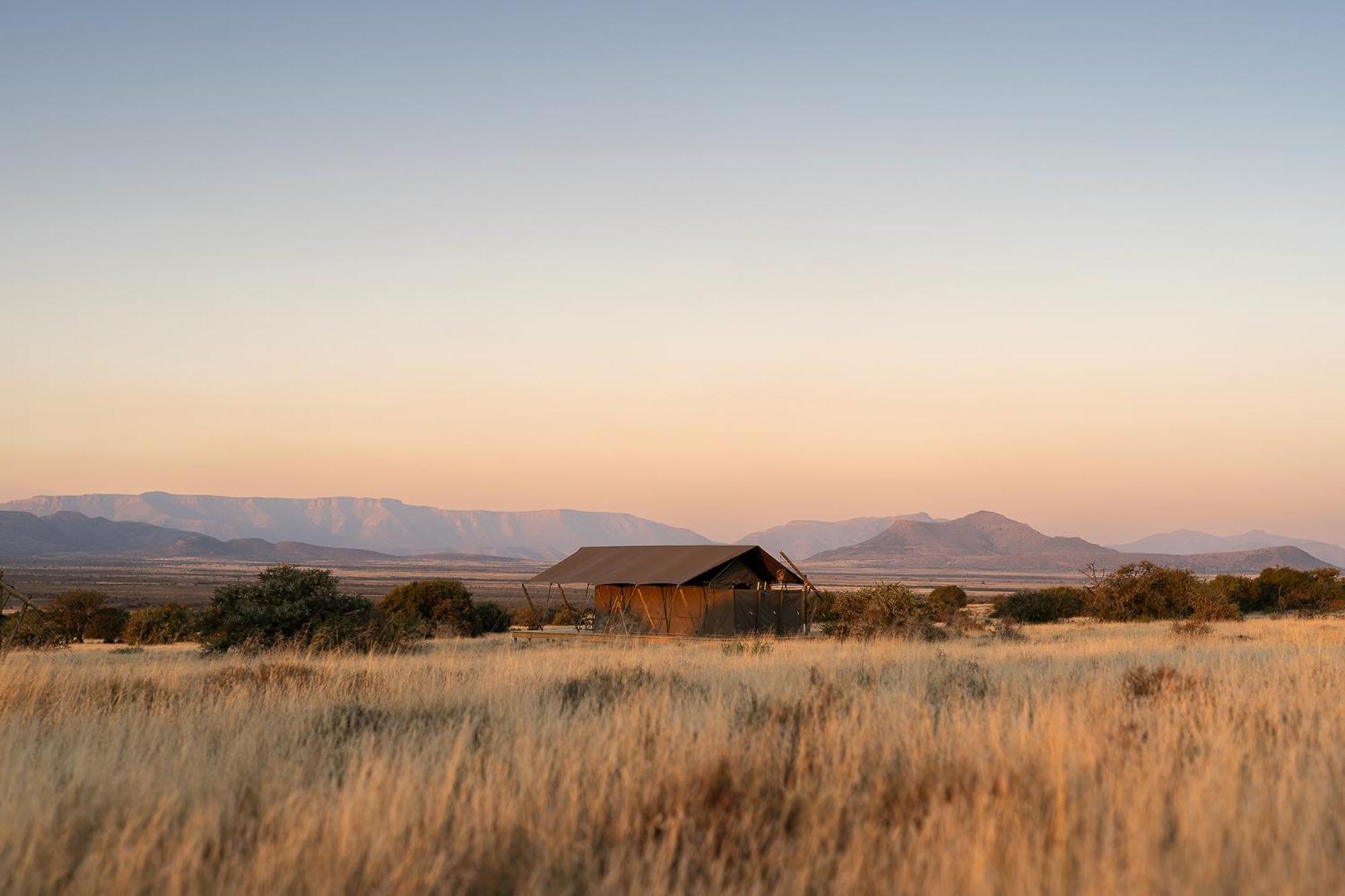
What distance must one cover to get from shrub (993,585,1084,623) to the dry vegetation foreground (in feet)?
147

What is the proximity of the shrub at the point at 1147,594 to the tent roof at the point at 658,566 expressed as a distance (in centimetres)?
1537

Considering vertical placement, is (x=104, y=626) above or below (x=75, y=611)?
below

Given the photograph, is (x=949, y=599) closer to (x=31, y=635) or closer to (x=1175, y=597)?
(x=1175, y=597)

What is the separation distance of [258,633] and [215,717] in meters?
17.5

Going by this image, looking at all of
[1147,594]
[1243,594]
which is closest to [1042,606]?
[1147,594]

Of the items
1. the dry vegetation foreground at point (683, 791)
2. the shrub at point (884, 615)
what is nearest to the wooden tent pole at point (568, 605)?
the shrub at point (884, 615)

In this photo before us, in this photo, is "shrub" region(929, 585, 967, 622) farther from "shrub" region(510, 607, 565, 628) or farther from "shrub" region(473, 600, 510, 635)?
"shrub" region(473, 600, 510, 635)

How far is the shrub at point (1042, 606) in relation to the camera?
178 ft

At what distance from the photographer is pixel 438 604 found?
151ft

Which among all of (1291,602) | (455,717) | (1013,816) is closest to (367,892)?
(1013,816)

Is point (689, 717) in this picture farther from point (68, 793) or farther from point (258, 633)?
point (258, 633)

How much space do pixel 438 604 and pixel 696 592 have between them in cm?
1338

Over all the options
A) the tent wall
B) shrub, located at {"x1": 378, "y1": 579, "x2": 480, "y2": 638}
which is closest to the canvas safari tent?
the tent wall

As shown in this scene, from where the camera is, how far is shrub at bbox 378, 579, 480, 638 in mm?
44125
